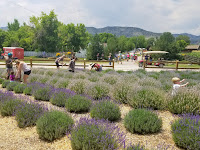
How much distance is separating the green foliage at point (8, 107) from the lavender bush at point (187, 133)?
173 inches

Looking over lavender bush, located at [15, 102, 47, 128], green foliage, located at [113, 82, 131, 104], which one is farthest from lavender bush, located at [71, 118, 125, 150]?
green foliage, located at [113, 82, 131, 104]

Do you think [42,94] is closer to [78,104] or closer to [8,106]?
[8,106]

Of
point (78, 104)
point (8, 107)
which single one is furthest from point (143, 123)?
point (8, 107)

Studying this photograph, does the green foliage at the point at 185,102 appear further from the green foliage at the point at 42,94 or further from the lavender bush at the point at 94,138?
the green foliage at the point at 42,94

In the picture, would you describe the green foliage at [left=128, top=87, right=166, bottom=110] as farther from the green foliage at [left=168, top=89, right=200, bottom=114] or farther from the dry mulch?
the dry mulch

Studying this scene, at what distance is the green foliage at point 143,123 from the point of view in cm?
404

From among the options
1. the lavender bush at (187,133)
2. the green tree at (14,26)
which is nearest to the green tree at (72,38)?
the green tree at (14,26)

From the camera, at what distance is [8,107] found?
216 inches

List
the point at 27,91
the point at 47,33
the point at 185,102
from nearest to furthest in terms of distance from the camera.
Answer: the point at 185,102
the point at 27,91
the point at 47,33

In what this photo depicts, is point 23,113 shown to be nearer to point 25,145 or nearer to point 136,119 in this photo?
point 25,145

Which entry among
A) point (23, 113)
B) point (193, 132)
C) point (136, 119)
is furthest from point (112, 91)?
point (193, 132)

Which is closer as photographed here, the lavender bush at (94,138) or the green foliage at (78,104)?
the lavender bush at (94,138)

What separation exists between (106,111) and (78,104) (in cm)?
110

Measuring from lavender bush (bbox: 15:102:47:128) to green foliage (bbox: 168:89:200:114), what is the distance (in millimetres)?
3696
